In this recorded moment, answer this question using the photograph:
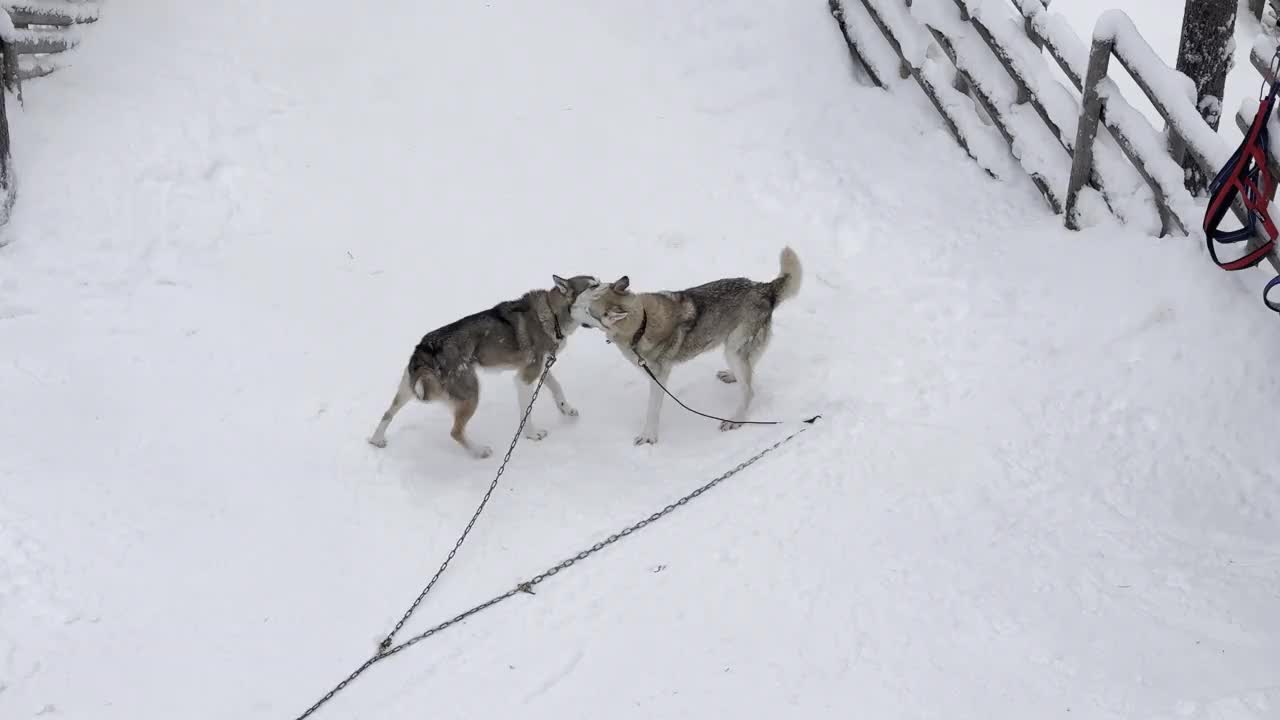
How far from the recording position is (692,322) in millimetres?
7406

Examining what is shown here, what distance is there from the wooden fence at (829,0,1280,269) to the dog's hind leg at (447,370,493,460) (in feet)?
15.5

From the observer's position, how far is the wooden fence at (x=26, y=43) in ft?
26.4

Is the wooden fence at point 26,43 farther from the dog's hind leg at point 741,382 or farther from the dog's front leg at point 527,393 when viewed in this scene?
the dog's hind leg at point 741,382

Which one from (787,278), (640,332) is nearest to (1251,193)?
(787,278)

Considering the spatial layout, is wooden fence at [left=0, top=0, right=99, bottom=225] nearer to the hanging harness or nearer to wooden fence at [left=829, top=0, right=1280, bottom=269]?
wooden fence at [left=829, top=0, right=1280, bottom=269]

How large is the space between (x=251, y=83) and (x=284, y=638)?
599 cm

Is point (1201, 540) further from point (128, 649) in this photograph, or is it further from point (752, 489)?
point (128, 649)

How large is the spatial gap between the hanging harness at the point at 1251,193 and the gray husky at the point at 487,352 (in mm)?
4006

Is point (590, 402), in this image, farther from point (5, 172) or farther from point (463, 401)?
point (5, 172)

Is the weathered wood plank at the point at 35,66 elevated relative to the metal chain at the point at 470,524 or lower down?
elevated

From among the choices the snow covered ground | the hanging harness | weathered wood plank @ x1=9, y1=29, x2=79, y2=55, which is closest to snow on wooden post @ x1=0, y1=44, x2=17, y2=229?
the snow covered ground

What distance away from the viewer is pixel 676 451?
7.42 m

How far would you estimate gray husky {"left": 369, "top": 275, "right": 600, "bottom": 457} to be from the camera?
22.9 ft

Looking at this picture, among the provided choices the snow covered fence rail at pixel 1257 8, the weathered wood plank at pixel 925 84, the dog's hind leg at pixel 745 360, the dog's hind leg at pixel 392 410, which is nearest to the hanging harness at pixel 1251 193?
the weathered wood plank at pixel 925 84
